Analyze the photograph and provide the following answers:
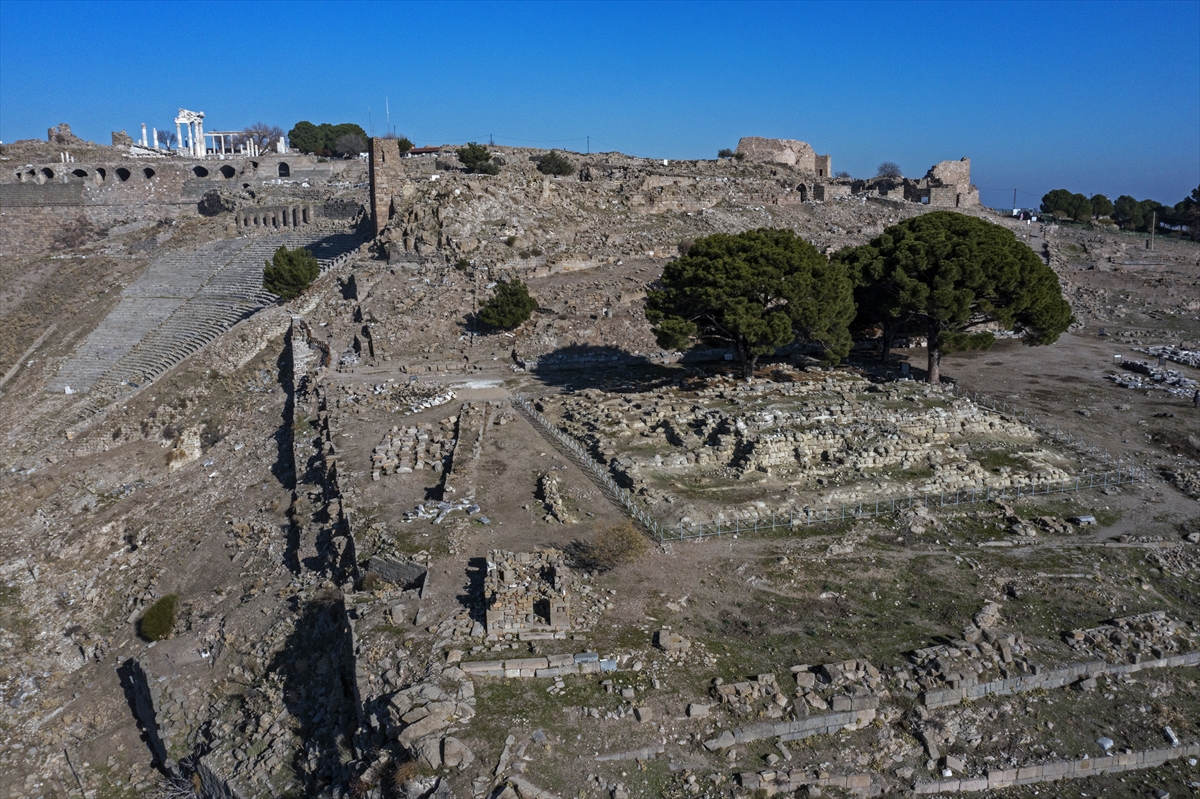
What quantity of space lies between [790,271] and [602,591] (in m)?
15.5

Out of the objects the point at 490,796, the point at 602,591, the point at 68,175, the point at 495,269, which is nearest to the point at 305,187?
the point at 68,175

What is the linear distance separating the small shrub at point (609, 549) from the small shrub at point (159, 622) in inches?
341

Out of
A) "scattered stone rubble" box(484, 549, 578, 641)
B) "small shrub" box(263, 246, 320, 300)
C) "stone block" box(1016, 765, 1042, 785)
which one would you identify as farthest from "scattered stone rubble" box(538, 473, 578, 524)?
"small shrub" box(263, 246, 320, 300)

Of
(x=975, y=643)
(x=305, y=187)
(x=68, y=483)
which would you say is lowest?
(x=68, y=483)

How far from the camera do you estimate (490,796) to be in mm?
9008

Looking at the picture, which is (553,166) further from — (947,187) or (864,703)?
(864,703)

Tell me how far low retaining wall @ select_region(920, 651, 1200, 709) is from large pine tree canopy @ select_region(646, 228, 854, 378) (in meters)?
14.0

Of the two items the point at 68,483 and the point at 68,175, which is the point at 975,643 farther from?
the point at 68,175

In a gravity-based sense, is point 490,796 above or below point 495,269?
below

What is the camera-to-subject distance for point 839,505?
17.7 m

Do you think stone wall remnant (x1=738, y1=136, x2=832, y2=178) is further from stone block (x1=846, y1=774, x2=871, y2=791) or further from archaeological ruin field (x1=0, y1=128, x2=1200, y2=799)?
stone block (x1=846, y1=774, x2=871, y2=791)

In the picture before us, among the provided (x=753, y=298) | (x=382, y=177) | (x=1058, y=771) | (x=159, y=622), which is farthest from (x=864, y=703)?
(x=382, y=177)

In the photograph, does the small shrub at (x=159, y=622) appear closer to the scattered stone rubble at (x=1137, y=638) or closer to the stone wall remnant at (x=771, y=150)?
the scattered stone rubble at (x=1137, y=638)

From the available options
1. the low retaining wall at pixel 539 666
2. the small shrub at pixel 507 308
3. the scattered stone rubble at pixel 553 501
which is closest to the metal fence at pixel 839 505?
the scattered stone rubble at pixel 553 501
